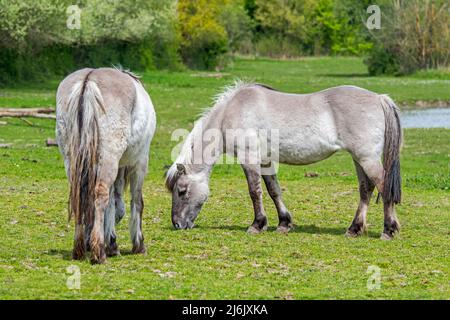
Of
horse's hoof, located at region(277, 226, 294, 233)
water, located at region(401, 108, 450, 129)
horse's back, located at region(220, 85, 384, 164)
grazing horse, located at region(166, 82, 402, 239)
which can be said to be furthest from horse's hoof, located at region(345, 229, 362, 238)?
water, located at region(401, 108, 450, 129)

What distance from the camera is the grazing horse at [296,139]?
459 inches

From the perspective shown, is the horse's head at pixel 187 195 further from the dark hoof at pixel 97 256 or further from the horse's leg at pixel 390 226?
the dark hoof at pixel 97 256

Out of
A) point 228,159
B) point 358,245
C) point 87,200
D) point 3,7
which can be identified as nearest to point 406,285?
point 358,245

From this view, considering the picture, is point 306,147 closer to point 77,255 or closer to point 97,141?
point 97,141

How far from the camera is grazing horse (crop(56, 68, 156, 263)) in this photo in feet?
29.8

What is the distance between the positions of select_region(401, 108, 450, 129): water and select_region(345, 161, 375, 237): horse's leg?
15646 millimetres

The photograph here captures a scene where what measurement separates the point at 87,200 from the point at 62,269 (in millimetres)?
714

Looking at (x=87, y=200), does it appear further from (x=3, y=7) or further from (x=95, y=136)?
(x=3, y=7)

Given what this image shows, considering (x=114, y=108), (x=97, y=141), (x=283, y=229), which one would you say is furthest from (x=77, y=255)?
(x=283, y=229)

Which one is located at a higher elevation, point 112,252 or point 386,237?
point 112,252

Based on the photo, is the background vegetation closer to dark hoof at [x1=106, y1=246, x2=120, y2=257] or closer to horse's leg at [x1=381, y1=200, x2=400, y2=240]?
horse's leg at [x1=381, y1=200, x2=400, y2=240]

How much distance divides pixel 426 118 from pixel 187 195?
19721 millimetres

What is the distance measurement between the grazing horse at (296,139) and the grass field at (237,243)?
1.44 feet

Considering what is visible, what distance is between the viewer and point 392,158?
11.6 m
